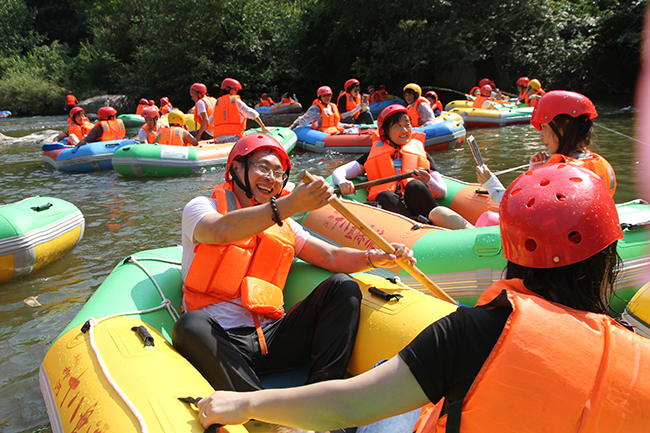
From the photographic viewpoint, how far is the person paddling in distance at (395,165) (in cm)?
414

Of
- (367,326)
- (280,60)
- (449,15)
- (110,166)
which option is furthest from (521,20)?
(367,326)

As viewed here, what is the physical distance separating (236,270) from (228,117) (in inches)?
278

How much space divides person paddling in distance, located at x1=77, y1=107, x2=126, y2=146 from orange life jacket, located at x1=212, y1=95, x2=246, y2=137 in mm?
2373

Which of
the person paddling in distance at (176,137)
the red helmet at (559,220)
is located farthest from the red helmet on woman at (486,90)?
the red helmet at (559,220)

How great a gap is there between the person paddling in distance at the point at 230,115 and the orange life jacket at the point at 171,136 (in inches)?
26.6

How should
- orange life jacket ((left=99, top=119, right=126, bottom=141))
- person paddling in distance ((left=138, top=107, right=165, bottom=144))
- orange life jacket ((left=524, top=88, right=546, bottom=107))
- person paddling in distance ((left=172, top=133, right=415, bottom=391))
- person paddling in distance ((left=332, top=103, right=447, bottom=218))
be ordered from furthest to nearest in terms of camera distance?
orange life jacket ((left=524, top=88, right=546, bottom=107))
orange life jacket ((left=99, top=119, right=126, bottom=141))
person paddling in distance ((left=138, top=107, right=165, bottom=144))
person paddling in distance ((left=332, top=103, right=447, bottom=218))
person paddling in distance ((left=172, top=133, right=415, bottom=391))

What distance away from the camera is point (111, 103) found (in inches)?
911

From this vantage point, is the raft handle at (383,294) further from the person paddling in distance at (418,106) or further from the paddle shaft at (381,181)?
the person paddling in distance at (418,106)

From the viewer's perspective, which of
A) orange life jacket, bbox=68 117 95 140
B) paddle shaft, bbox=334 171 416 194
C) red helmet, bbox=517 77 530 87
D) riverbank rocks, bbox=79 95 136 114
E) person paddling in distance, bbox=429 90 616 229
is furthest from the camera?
riverbank rocks, bbox=79 95 136 114

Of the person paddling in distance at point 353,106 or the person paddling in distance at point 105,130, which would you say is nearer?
the person paddling in distance at point 105,130

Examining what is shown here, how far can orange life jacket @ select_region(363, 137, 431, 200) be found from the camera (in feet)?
14.2

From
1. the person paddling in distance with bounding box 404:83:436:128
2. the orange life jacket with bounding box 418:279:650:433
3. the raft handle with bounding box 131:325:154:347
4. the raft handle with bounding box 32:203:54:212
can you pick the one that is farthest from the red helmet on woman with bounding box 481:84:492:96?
the orange life jacket with bounding box 418:279:650:433

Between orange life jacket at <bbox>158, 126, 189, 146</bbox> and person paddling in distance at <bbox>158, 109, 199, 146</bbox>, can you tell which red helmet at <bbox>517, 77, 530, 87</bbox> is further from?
orange life jacket at <bbox>158, 126, 189, 146</bbox>

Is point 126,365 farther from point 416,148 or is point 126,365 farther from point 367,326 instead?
point 416,148
